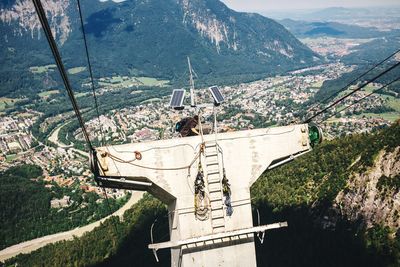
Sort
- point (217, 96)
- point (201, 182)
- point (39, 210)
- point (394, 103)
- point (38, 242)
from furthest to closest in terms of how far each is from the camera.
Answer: point (394, 103) → point (39, 210) → point (38, 242) → point (217, 96) → point (201, 182)

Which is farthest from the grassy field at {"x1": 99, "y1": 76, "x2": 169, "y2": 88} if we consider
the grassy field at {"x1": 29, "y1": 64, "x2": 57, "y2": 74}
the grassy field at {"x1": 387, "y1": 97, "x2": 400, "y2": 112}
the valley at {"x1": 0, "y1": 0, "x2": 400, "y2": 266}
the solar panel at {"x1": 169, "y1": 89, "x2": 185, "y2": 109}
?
the solar panel at {"x1": 169, "y1": 89, "x2": 185, "y2": 109}

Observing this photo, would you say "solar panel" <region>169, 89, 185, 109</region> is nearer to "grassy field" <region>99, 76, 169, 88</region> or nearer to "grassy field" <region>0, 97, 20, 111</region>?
"grassy field" <region>0, 97, 20, 111</region>

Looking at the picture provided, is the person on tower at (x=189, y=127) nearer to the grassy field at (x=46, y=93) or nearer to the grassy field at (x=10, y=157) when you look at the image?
the grassy field at (x=10, y=157)

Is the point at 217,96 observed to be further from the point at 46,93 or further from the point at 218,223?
the point at 46,93

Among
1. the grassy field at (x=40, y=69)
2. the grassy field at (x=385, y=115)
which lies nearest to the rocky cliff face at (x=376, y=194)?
the grassy field at (x=385, y=115)

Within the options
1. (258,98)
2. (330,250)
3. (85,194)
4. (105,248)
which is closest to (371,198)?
(330,250)

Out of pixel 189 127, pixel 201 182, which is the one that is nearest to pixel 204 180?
pixel 201 182
